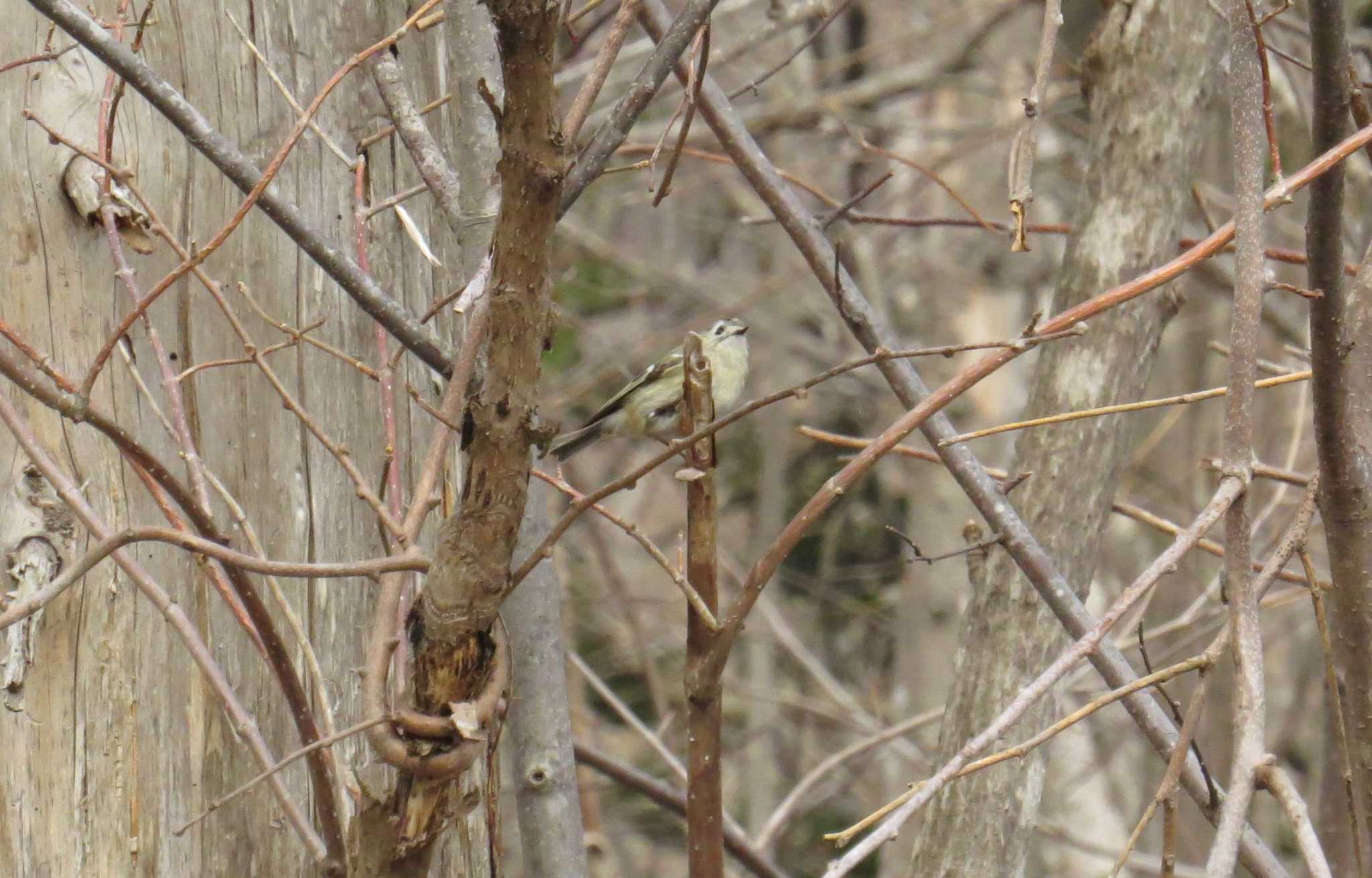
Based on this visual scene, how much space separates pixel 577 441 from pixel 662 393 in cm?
40

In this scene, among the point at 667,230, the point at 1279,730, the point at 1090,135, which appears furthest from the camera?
the point at 667,230

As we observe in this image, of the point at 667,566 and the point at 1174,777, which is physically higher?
the point at 667,566

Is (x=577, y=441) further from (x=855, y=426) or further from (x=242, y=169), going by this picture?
(x=855, y=426)

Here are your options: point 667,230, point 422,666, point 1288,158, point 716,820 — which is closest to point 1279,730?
point 1288,158

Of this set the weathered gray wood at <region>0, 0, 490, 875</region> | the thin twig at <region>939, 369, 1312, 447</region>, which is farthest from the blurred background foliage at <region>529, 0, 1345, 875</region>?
the thin twig at <region>939, 369, 1312, 447</region>

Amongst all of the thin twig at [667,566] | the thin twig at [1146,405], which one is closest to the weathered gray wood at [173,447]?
the thin twig at [667,566]

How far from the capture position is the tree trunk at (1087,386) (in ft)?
9.46

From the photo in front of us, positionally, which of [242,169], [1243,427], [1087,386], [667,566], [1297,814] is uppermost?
[242,169]

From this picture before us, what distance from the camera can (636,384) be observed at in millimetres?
5090

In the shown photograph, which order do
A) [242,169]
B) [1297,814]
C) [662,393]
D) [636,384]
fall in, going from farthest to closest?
1. [662,393]
2. [636,384]
3. [242,169]
4. [1297,814]

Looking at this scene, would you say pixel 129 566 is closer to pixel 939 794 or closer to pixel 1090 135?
pixel 939 794

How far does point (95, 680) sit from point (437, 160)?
97cm

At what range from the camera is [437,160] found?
90.7 inches

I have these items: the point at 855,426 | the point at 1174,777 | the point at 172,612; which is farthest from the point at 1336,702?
the point at 855,426
